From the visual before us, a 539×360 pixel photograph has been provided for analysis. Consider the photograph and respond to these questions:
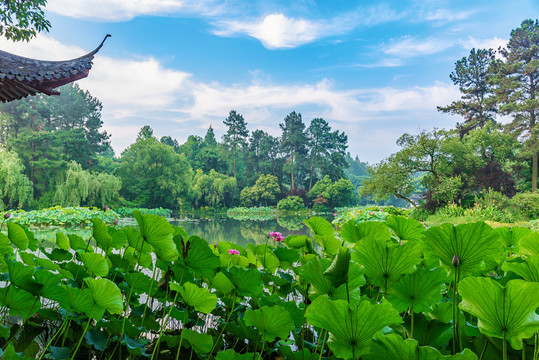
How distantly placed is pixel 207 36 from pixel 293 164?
32.4 ft

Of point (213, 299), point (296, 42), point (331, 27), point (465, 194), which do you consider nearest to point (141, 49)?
point (296, 42)

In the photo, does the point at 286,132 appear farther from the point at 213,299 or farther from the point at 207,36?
the point at 213,299

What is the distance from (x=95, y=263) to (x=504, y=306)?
2.06 ft

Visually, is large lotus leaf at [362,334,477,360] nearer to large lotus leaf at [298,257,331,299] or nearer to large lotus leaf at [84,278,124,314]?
large lotus leaf at [298,257,331,299]

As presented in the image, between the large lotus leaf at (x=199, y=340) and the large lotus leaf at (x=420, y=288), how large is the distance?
11.2 inches

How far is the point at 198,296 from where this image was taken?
47cm

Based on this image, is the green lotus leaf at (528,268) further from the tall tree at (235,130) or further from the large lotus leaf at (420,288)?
the tall tree at (235,130)

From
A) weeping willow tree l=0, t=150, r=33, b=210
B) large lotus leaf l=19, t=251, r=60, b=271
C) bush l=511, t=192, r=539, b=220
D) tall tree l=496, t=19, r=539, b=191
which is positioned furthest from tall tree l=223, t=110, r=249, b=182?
large lotus leaf l=19, t=251, r=60, b=271

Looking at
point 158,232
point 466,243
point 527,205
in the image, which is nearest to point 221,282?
point 158,232

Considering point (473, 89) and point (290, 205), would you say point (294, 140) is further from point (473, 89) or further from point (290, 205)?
point (473, 89)

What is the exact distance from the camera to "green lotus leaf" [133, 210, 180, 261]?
1.50ft

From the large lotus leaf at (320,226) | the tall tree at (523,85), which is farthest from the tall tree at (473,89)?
the large lotus leaf at (320,226)

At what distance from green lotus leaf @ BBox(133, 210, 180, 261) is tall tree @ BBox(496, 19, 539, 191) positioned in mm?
12925

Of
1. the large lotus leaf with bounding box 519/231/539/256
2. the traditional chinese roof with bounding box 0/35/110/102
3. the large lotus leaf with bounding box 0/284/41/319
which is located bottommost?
the large lotus leaf with bounding box 0/284/41/319
